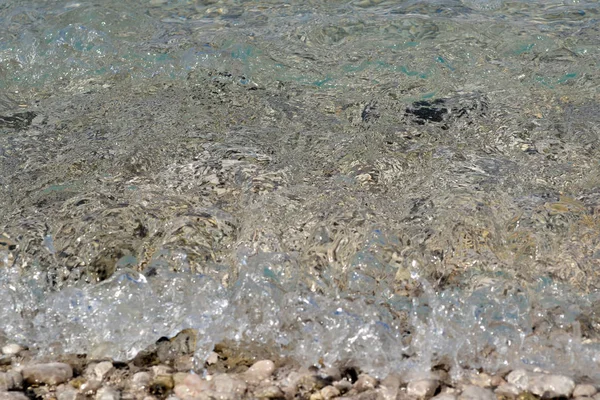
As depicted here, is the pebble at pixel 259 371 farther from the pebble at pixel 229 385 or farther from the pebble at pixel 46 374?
the pebble at pixel 46 374

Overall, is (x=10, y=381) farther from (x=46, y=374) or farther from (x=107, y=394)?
(x=107, y=394)

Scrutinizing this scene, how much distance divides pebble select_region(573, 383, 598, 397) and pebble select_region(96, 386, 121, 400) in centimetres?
152

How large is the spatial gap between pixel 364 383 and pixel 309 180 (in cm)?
129

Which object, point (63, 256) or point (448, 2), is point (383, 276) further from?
point (448, 2)

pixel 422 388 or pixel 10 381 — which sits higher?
pixel 10 381

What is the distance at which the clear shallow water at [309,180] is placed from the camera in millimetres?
2850

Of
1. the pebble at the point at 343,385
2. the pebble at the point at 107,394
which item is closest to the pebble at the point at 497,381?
the pebble at the point at 343,385

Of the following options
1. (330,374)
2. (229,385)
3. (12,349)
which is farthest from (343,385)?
(12,349)

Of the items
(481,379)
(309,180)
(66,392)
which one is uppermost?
(309,180)

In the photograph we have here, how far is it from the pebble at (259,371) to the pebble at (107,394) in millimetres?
434

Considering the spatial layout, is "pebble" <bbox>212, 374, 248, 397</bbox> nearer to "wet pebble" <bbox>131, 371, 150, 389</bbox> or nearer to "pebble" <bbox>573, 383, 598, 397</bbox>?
"wet pebble" <bbox>131, 371, 150, 389</bbox>

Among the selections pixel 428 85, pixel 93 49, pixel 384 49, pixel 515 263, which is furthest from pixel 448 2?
pixel 515 263

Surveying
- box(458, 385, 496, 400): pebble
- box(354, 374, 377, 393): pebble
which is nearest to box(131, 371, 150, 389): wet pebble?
box(354, 374, 377, 393): pebble

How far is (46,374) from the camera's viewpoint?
8.68 feet
